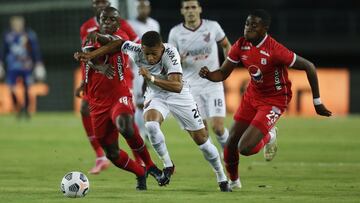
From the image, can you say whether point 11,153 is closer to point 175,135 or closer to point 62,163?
point 62,163

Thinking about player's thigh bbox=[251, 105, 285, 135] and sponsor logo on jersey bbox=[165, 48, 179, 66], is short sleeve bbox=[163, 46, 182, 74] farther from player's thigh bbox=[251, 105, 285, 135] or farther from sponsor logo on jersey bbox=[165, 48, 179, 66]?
player's thigh bbox=[251, 105, 285, 135]

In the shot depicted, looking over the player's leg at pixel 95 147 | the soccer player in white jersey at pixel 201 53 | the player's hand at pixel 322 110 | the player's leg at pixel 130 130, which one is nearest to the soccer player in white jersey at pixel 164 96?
the player's leg at pixel 130 130

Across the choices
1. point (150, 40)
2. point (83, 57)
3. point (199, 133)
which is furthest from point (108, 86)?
point (199, 133)

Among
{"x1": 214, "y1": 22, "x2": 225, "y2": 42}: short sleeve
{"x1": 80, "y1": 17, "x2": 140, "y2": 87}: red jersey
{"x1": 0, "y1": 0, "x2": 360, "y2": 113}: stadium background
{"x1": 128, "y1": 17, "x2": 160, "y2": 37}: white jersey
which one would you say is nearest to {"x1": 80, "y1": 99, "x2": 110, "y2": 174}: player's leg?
{"x1": 80, "y1": 17, "x2": 140, "y2": 87}: red jersey

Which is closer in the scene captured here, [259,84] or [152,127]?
[152,127]

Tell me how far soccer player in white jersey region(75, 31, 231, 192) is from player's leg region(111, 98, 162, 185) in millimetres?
166

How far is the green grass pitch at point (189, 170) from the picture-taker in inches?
412

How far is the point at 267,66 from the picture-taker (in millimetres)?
11172

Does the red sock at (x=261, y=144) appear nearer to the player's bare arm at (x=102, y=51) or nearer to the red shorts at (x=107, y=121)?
the red shorts at (x=107, y=121)

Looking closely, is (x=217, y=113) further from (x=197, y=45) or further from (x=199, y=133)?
(x=199, y=133)

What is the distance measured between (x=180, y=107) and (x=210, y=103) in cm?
300

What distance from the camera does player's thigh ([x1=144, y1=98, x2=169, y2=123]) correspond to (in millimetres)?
11156

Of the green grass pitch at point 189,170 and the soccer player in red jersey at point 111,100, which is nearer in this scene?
the green grass pitch at point 189,170

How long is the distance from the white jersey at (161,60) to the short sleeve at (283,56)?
3.66ft
